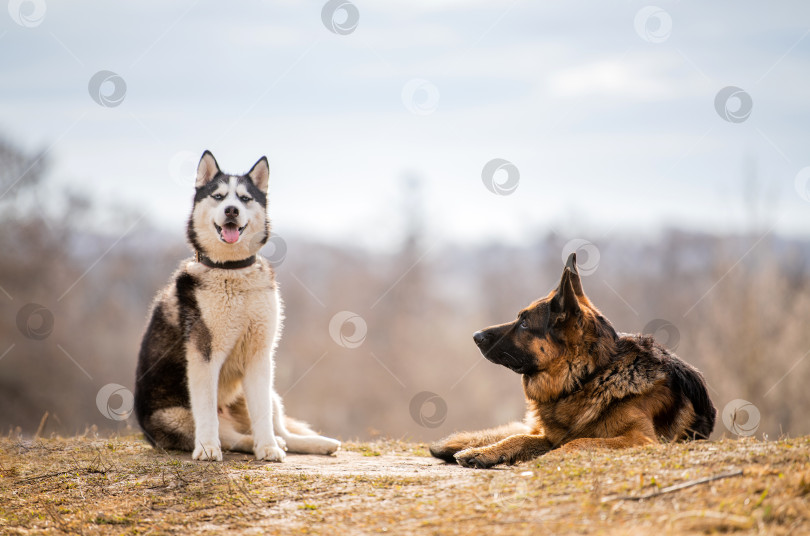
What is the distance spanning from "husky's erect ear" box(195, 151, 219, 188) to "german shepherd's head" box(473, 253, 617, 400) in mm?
3218

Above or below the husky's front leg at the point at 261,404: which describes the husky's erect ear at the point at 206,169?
above

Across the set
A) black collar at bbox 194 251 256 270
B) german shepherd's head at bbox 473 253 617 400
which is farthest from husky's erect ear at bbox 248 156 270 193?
german shepherd's head at bbox 473 253 617 400

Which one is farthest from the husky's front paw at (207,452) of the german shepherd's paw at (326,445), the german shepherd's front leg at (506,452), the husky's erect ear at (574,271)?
the husky's erect ear at (574,271)

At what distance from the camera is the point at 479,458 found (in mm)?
5438

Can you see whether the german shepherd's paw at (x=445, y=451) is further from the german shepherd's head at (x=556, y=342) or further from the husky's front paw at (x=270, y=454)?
the husky's front paw at (x=270, y=454)

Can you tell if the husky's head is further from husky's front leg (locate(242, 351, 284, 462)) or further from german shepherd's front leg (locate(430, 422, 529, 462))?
german shepherd's front leg (locate(430, 422, 529, 462))

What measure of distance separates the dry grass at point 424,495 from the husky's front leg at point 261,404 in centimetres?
27

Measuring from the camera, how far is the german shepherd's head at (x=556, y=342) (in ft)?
19.7

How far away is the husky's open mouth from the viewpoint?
252 inches

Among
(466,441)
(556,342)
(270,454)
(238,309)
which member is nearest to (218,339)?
(238,309)

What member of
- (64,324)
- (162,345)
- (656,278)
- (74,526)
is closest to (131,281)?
(64,324)

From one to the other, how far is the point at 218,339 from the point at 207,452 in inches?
40.5

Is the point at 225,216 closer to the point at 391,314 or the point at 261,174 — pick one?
the point at 261,174

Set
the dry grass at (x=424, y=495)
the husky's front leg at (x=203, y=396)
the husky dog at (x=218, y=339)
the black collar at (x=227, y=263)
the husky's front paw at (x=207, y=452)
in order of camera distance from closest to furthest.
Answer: the dry grass at (x=424, y=495) < the husky's front paw at (x=207, y=452) < the husky's front leg at (x=203, y=396) < the husky dog at (x=218, y=339) < the black collar at (x=227, y=263)
